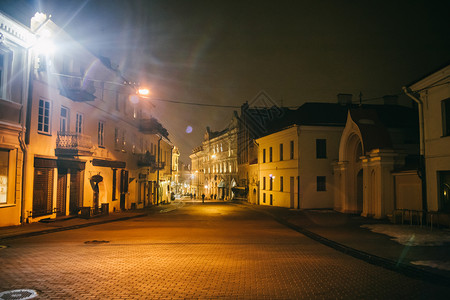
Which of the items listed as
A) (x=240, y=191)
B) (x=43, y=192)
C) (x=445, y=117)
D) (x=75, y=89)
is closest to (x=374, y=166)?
(x=445, y=117)

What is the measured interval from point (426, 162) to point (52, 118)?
19.4m

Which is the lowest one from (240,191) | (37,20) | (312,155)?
(240,191)

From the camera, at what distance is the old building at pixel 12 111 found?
16188mm

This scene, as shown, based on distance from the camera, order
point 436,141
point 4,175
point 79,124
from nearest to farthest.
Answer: point 4,175, point 436,141, point 79,124

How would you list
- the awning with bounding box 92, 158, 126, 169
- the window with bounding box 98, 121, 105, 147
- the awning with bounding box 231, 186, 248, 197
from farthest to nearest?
the awning with bounding box 231, 186, 248, 197
the window with bounding box 98, 121, 105, 147
the awning with bounding box 92, 158, 126, 169

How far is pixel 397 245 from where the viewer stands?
12.4 m

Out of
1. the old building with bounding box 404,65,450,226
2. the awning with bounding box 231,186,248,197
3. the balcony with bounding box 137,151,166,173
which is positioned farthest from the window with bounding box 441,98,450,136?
the awning with bounding box 231,186,248,197

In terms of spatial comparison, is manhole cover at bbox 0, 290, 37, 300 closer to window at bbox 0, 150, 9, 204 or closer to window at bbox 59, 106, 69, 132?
window at bbox 0, 150, 9, 204

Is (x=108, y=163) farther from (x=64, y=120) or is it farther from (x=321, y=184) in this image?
(x=321, y=184)

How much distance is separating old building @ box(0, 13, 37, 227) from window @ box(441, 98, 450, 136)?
19795mm

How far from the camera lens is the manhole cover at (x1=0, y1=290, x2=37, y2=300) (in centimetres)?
647

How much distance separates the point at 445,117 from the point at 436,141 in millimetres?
1199

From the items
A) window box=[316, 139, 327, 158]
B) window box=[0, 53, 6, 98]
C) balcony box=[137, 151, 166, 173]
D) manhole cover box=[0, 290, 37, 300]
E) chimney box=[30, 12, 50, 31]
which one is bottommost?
manhole cover box=[0, 290, 37, 300]

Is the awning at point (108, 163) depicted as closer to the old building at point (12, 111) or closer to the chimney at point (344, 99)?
the old building at point (12, 111)
